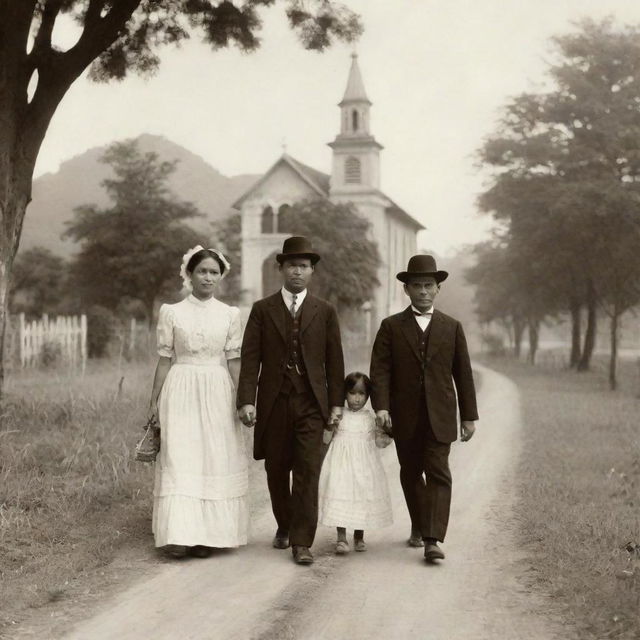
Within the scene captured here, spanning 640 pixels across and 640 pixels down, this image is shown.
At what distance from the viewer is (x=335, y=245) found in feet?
114

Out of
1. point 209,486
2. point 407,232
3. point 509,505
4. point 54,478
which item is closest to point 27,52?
point 54,478

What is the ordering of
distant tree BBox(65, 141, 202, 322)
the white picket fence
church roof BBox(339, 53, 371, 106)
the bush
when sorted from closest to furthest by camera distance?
the white picket fence
the bush
distant tree BBox(65, 141, 202, 322)
church roof BBox(339, 53, 371, 106)

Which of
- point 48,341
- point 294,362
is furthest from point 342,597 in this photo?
point 48,341

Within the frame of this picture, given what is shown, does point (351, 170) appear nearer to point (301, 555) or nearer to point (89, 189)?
point (301, 555)

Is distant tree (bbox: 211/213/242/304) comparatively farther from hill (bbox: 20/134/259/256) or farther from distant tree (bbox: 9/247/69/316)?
hill (bbox: 20/134/259/256)

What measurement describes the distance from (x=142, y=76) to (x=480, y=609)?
9.10 metres

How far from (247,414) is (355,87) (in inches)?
1855

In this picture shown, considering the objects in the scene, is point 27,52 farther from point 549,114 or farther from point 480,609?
point 549,114

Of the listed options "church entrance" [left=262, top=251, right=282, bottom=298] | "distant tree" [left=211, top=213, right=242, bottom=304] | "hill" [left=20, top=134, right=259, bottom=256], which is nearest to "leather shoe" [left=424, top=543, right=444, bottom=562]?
"church entrance" [left=262, top=251, right=282, bottom=298]

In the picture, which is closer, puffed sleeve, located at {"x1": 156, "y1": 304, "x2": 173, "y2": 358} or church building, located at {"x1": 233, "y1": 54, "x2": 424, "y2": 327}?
puffed sleeve, located at {"x1": 156, "y1": 304, "x2": 173, "y2": 358}

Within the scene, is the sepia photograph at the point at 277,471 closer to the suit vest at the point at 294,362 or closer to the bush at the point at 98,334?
the suit vest at the point at 294,362

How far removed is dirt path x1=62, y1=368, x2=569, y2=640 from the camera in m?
4.55

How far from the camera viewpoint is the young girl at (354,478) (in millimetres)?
6230

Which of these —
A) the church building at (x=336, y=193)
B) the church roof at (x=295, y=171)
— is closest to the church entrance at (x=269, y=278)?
the church building at (x=336, y=193)
